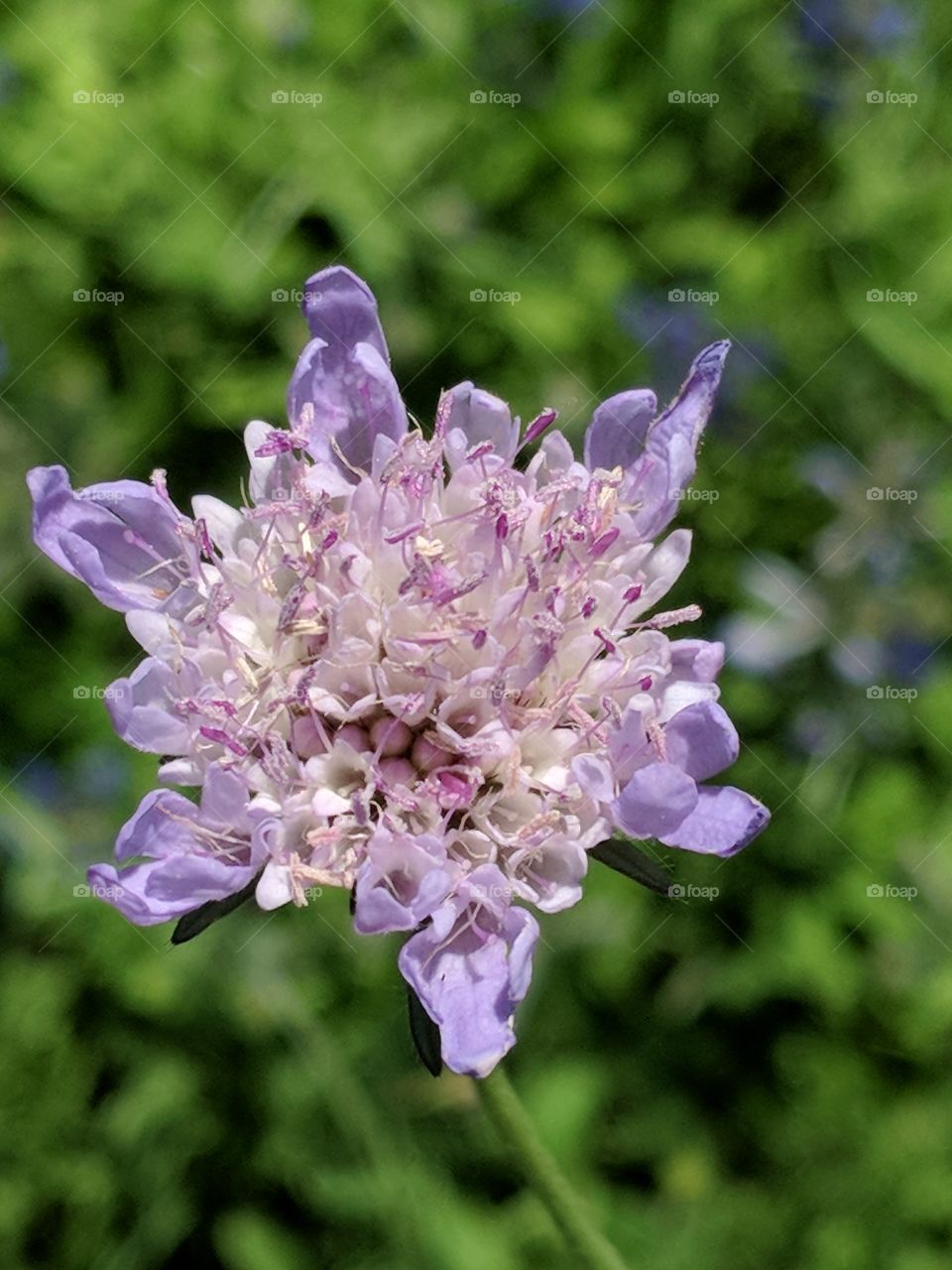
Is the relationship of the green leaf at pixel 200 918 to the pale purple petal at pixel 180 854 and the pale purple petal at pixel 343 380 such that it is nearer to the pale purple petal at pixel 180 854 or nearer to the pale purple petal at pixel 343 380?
the pale purple petal at pixel 180 854

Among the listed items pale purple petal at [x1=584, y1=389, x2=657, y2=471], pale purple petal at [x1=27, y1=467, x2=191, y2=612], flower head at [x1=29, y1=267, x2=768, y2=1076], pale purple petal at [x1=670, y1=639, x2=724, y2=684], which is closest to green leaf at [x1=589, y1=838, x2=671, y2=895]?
flower head at [x1=29, y1=267, x2=768, y2=1076]

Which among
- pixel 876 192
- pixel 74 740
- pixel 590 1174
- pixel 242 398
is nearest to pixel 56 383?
pixel 242 398

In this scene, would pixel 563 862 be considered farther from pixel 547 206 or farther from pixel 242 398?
pixel 547 206

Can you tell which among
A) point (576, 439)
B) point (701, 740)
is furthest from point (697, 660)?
point (576, 439)

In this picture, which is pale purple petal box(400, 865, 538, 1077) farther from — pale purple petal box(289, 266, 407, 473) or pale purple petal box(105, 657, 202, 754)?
pale purple petal box(289, 266, 407, 473)

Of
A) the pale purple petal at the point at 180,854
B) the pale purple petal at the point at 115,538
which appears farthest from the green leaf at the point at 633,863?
the pale purple petal at the point at 115,538

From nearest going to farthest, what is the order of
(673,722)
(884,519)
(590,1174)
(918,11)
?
(673,722)
(590,1174)
(884,519)
(918,11)
